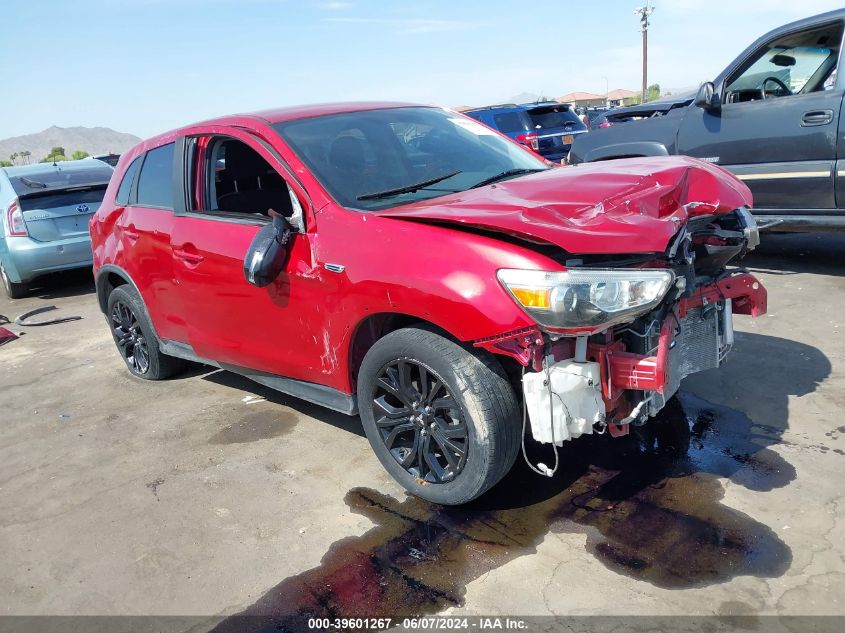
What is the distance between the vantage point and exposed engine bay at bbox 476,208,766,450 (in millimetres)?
2865

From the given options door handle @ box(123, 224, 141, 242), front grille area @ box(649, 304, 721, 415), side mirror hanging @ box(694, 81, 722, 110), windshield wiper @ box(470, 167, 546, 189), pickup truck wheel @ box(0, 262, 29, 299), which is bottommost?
pickup truck wheel @ box(0, 262, 29, 299)

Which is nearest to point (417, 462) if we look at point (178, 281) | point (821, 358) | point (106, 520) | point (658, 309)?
point (658, 309)

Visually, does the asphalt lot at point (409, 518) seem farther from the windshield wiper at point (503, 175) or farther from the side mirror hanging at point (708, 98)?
the side mirror hanging at point (708, 98)

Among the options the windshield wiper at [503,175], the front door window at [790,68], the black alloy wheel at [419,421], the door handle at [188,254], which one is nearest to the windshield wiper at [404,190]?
the windshield wiper at [503,175]

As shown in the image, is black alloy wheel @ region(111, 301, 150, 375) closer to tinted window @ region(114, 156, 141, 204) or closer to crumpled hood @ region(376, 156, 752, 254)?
tinted window @ region(114, 156, 141, 204)

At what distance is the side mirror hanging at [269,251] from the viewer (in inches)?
146

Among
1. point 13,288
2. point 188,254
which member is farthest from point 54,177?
point 188,254

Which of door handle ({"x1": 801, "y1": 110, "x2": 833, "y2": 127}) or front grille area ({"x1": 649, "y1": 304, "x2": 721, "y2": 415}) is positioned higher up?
door handle ({"x1": 801, "y1": 110, "x2": 833, "y2": 127})

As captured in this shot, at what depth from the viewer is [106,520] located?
12.0 feet

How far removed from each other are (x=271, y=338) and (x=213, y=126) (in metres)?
1.38

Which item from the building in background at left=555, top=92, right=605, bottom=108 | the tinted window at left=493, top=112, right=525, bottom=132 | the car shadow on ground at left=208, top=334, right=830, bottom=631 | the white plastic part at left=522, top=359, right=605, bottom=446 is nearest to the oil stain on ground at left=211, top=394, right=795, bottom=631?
the car shadow on ground at left=208, top=334, right=830, bottom=631

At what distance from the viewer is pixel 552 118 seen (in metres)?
13.3

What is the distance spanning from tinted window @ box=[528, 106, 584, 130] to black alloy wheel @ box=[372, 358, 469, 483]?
10469 mm

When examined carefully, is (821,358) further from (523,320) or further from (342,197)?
(342,197)
